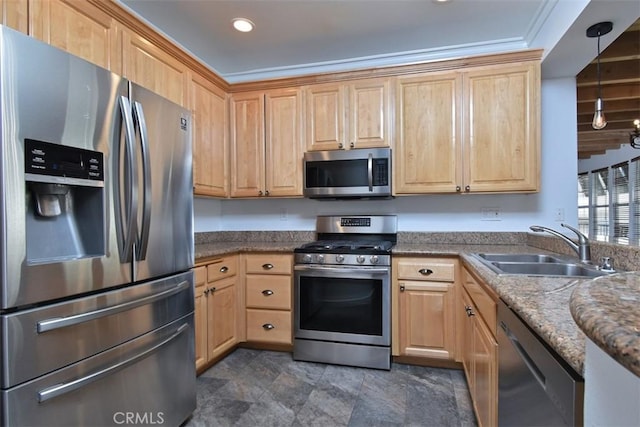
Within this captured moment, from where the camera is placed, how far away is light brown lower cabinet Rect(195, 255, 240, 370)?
86.7 inches

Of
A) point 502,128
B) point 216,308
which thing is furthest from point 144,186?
point 502,128

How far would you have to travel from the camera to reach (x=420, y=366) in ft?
7.87

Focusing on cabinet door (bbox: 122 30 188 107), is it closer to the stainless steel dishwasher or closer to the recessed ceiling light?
the recessed ceiling light

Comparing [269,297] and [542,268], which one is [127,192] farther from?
[542,268]

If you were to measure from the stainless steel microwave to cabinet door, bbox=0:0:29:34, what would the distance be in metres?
1.82

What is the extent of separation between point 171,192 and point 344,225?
1.65 metres

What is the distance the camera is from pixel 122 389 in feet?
4.49

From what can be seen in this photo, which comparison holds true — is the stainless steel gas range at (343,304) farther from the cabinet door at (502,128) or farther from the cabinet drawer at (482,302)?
the cabinet door at (502,128)

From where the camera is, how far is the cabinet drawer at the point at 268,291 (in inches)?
102

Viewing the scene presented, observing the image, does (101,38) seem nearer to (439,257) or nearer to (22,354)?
(22,354)

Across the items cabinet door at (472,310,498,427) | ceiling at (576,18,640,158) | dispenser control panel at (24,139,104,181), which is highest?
ceiling at (576,18,640,158)

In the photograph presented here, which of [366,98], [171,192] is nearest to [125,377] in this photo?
[171,192]

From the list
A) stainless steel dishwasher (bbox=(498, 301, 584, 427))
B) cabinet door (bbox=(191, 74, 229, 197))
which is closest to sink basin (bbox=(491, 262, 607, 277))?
stainless steel dishwasher (bbox=(498, 301, 584, 427))
